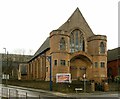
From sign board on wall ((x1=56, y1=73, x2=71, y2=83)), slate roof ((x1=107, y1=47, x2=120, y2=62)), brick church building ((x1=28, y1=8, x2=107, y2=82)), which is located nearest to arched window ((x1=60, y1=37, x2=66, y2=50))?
brick church building ((x1=28, y1=8, x2=107, y2=82))

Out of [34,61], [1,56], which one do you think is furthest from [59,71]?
[1,56]

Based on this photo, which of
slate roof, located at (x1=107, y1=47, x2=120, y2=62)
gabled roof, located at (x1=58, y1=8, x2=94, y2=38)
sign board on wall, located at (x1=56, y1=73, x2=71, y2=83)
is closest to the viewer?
sign board on wall, located at (x1=56, y1=73, x2=71, y2=83)

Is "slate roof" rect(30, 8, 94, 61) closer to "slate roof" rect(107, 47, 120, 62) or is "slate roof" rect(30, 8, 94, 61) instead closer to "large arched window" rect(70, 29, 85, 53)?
"large arched window" rect(70, 29, 85, 53)

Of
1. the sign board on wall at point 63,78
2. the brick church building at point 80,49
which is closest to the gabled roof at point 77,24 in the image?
the brick church building at point 80,49

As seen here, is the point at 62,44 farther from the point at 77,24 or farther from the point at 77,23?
the point at 77,23

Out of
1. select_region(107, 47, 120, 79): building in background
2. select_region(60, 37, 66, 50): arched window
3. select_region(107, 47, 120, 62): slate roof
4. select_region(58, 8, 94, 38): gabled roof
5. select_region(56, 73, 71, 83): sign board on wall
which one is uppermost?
select_region(58, 8, 94, 38): gabled roof

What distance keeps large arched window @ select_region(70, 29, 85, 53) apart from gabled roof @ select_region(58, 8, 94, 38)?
1454 mm

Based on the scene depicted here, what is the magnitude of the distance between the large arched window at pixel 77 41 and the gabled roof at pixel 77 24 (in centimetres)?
145

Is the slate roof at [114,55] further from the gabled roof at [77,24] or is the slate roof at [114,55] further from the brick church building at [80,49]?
the gabled roof at [77,24]

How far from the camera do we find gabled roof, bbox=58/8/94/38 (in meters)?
66.8

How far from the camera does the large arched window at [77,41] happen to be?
6669 cm

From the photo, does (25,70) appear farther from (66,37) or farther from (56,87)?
(56,87)

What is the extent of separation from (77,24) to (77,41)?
176 inches

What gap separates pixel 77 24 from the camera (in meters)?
68.1
